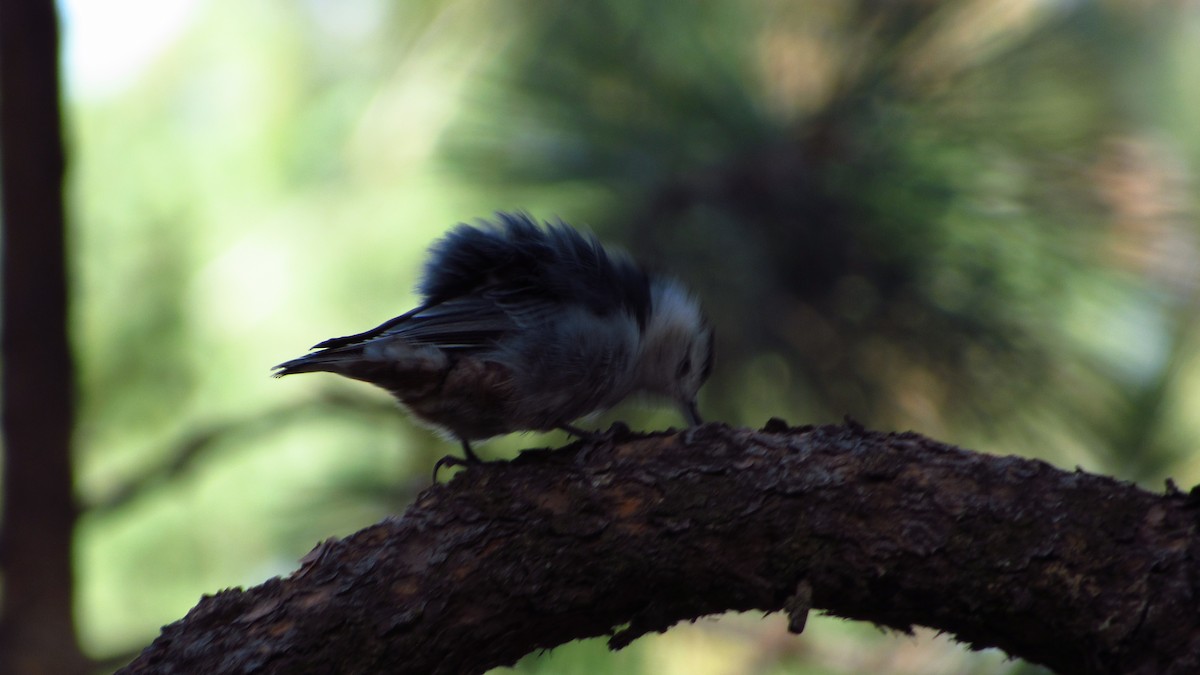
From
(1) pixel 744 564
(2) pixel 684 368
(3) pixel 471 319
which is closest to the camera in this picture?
(1) pixel 744 564

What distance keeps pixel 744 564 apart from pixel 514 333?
2.14ft

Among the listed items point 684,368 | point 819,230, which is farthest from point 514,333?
point 819,230

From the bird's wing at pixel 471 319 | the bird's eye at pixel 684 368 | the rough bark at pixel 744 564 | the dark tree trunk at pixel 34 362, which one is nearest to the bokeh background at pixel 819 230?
the dark tree trunk at pixel 34 362

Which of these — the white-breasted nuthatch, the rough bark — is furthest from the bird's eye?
the rough bark

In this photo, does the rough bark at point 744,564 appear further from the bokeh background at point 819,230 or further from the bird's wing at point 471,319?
the bokeh background at point 819,230

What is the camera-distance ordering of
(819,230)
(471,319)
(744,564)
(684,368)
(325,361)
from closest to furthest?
1. (744,564)
2. (325,361)
3. (471,319)
4. (684,368)
5. (819,230)

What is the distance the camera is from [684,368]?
247 centimetres

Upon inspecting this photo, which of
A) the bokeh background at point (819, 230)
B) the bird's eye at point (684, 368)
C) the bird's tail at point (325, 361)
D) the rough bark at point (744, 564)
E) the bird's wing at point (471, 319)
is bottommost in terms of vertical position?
the rough bark at point (744, 564)

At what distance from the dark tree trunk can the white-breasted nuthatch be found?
978mm

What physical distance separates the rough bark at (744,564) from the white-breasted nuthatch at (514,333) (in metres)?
0.32

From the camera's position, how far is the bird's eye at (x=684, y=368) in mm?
2453

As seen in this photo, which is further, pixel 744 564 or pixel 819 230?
pixel 819 230

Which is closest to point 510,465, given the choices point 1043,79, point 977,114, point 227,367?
point 977,114

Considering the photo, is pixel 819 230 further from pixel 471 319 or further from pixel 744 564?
pixel 744 564
